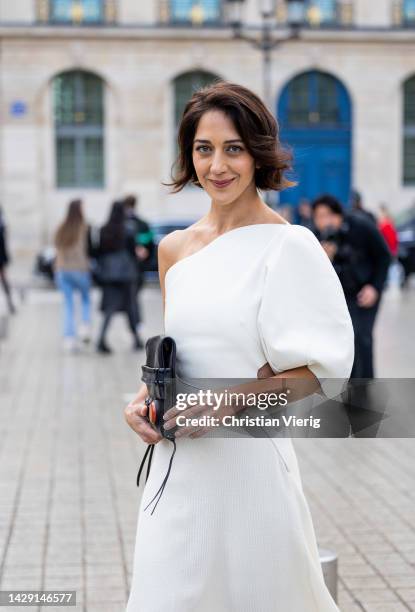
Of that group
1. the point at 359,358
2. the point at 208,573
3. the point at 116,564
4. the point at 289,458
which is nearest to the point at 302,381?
the point at 289,458

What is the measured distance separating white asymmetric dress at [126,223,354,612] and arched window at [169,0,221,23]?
99.4ft

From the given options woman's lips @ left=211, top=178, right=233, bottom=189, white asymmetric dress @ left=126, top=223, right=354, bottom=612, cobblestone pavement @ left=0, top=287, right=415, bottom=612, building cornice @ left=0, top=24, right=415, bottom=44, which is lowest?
cobblestone pavement @ left=0, top=287, right=415, bottom=612

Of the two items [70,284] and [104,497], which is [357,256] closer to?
[104,497]

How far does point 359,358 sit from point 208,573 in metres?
6.36

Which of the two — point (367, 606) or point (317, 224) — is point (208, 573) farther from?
point (317, 224)

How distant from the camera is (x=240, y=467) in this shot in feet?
10.1

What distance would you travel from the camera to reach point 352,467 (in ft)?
24.8

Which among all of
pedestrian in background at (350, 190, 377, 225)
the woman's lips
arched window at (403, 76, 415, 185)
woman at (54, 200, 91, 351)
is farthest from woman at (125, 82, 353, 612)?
arched window at (403, 76, 415, 185)

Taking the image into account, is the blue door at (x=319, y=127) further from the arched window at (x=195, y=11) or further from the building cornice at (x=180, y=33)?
the arched window at (x=195, y=11)

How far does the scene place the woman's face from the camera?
10.2 ft

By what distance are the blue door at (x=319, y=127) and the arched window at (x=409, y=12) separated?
272cm

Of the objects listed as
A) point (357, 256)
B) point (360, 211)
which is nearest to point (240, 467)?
point (357, 256)

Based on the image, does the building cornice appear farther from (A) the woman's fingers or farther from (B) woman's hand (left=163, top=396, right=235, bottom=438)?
(B) woman's hand (left=163, top=396, right=235, bottom=438)

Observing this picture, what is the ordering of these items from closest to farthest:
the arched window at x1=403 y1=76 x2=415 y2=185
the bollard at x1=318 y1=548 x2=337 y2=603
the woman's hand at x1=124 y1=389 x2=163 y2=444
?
the woman's hand at x1=124 y1=389 x2=163 y2=444 → the bollard at x1=318 y1=548 x2=337 y2=603 → the arched window at x1=403 y1=76 x2=415 y2=185
